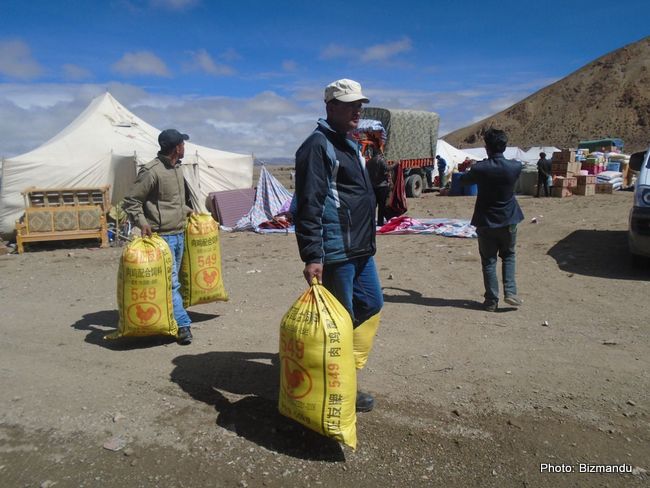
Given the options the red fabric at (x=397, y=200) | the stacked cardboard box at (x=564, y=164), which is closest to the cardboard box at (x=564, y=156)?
the stacked cardboard box at (x=564, y=164)

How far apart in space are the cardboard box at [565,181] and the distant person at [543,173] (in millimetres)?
305

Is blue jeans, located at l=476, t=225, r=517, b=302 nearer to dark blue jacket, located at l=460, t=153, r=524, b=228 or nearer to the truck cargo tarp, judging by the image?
dark blue jacket, located at l=460, t=153, r=524, b=228

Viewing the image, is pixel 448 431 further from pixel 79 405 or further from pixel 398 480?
pixel 79 405

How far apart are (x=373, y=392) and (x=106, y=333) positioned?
2.76m

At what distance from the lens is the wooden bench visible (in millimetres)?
11000

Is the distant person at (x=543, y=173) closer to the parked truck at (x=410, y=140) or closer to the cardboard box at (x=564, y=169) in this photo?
the cardboard box at (x=564, y=169)

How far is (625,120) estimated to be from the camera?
226 feet

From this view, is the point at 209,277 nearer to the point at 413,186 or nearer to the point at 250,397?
the point at 250,397

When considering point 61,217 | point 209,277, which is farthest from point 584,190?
point 209,277

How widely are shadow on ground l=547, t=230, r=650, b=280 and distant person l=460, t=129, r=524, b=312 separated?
202cm

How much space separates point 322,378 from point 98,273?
6311 millimetres

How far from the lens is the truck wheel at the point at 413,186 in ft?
63.7

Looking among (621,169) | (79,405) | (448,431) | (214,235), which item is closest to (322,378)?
(448,431)

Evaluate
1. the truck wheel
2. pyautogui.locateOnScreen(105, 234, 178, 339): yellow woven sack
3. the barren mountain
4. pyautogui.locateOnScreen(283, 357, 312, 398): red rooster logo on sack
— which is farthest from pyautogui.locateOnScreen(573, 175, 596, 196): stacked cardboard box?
the barren mountain
